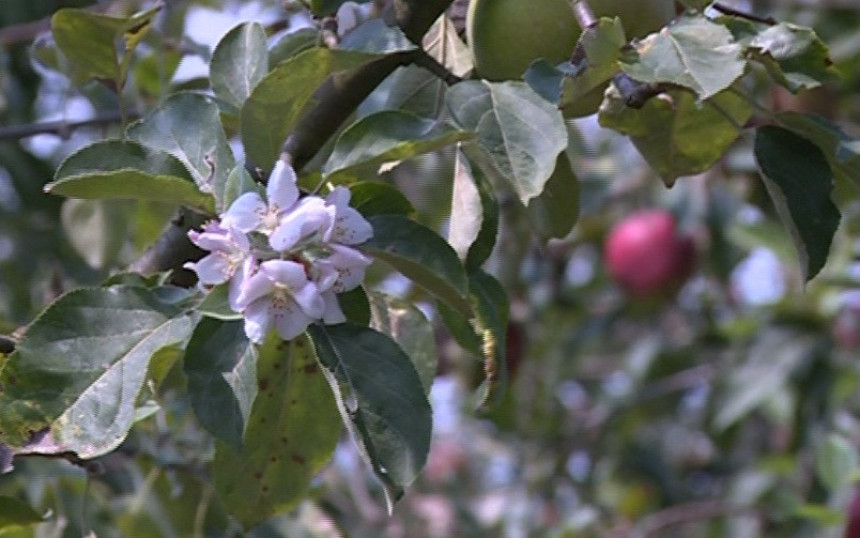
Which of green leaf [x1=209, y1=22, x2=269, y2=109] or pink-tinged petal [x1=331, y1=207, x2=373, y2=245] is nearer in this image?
pink-tinged petal [x1=331, y1=207, x2=373, y2=245]

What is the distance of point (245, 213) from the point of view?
83 centimetres

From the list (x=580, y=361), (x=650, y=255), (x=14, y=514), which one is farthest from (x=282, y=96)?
(x=580, y=361)

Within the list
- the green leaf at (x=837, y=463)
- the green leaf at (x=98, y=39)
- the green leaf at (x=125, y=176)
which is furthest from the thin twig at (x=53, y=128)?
the green leaf at (x=837, y=463)

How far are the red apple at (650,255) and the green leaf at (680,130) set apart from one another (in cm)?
205

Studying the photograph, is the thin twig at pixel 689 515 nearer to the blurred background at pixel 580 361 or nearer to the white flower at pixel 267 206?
the blurred background at pixel 580 361

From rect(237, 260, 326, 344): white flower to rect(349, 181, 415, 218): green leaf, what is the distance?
0.07m

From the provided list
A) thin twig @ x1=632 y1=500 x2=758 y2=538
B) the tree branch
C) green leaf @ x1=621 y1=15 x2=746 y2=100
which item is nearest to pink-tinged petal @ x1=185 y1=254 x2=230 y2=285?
the tree branch

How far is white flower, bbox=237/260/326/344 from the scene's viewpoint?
0.84m

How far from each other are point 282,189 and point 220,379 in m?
0.12

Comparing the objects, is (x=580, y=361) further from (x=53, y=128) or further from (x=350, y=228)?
(x=350, y=228)

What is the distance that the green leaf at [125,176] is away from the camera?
2.83 feet

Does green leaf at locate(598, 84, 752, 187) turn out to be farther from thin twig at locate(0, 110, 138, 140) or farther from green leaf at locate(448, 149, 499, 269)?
thin twig at locate(0, 110, 138, 140)

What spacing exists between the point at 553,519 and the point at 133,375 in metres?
2.36

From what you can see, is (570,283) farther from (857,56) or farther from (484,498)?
(857,56)
